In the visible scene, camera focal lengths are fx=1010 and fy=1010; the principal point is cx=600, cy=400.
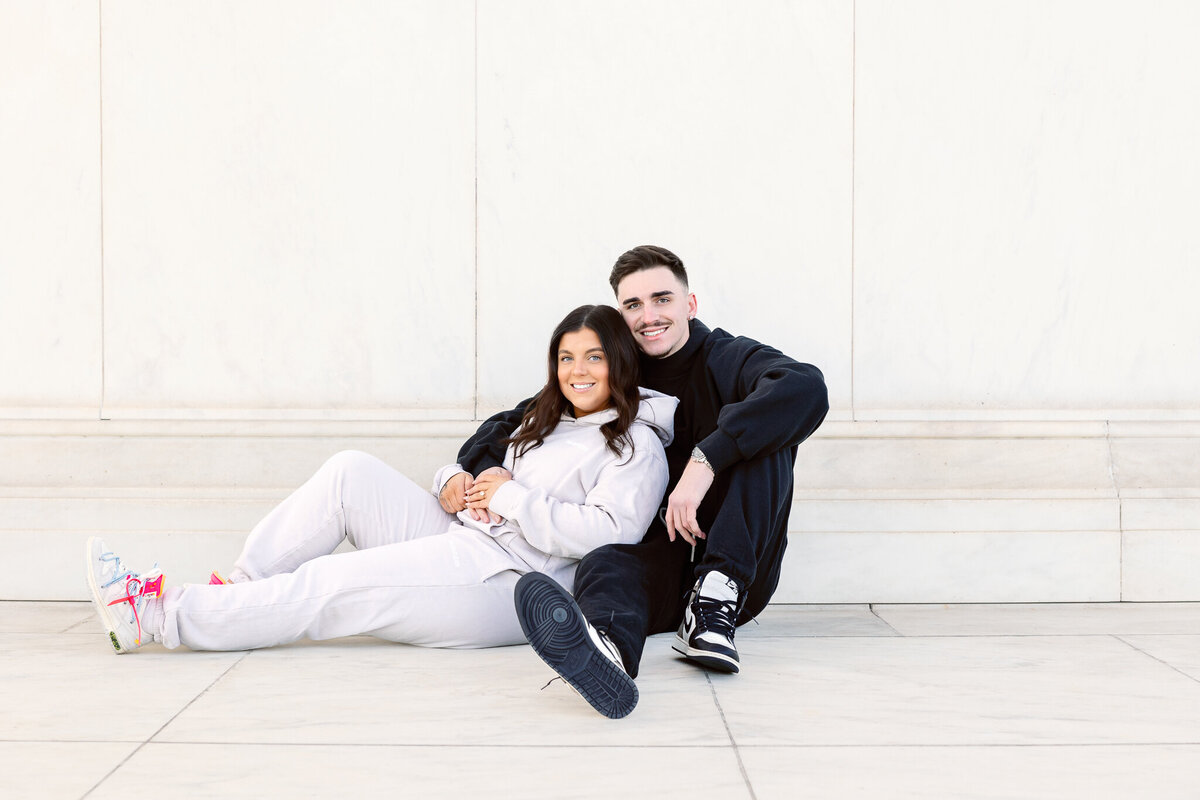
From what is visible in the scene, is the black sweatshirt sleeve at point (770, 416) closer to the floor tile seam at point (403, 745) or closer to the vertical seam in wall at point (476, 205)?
the floor tile seam at point (403, 745)

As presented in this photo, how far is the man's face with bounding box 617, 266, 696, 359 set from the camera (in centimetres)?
355

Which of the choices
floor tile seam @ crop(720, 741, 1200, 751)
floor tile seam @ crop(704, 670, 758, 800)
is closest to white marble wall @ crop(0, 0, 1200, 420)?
floor tile seam @ crop(704, 670, 758, 800)

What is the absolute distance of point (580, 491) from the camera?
3.33m

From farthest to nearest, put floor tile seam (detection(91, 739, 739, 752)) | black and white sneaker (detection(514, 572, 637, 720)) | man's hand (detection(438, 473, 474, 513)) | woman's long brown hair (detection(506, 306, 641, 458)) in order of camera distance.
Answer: man's hand (detection(438, 473, 474, 513)), woman's long brown hair (detection(506, 306, 641, 458)), black and white sneaker (detection(514, 572, 637, 720)), floor tile seam (detection(91, 739, 739, 752))

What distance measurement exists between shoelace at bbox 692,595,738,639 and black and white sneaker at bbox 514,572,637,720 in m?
0.55

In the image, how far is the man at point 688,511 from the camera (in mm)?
→ 2438

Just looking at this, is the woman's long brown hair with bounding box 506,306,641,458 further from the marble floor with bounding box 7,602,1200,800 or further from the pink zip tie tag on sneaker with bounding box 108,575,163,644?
the pink zip tie tag on sneaker with bounding box 108,575,163,644

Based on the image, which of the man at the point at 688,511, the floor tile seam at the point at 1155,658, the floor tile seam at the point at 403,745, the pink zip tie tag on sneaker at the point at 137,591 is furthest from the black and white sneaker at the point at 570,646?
the floor tile seam at the point at 1155,658

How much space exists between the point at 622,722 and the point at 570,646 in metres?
0.25

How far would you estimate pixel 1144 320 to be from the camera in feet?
14.7

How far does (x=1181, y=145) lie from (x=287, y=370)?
4087 mm

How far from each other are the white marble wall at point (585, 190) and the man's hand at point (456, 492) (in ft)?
3.04

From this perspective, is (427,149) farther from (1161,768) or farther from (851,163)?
(1161,768)

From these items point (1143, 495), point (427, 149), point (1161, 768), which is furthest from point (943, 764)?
point (427, 149)
